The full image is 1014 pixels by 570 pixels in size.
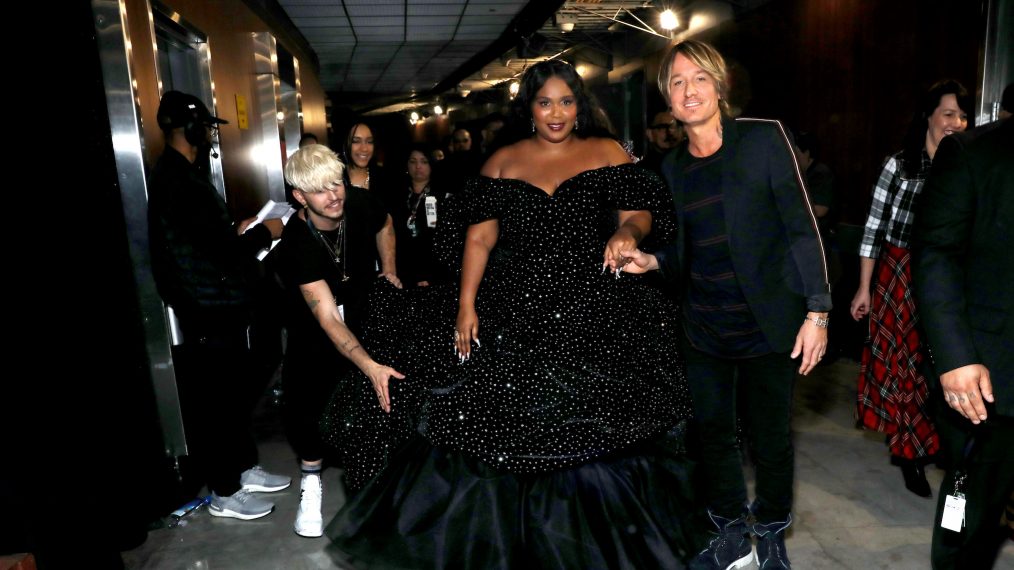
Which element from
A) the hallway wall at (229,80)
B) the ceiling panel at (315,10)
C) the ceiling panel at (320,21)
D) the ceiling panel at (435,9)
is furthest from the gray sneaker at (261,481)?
the ceiling panel at (320,21)

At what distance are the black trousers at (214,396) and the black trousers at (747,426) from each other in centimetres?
175

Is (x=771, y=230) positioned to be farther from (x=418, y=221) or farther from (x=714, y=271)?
(x=418, y=221)

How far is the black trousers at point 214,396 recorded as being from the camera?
2.79 metres

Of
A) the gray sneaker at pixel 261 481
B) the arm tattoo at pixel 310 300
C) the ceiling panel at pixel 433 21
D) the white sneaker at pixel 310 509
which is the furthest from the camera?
the ceiling panel at pixel 433 21

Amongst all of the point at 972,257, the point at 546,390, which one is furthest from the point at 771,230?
the point at 546,390

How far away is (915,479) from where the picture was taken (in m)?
2.86

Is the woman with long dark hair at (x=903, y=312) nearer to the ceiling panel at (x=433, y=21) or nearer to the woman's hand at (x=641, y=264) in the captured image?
the woman's hand at (x=641, y=264)

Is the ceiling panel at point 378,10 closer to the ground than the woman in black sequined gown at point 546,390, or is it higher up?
higher up

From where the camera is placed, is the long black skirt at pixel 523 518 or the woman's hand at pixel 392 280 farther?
the woman's hand at pixel 392 280

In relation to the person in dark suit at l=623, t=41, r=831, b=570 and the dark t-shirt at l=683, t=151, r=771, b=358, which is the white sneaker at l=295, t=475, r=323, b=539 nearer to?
the person in dark suit at l=623, t=41, r=831, b=570

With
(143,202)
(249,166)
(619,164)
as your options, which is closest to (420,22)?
(249,166)

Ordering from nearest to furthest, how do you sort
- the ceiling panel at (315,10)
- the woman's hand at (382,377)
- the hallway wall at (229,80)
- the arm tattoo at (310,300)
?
the woman's hand at (382,377), the arm tattoo at (310,300), the hallway wall at (229,80), the ceiling panel at (315,10)

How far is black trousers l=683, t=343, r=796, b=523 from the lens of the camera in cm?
215

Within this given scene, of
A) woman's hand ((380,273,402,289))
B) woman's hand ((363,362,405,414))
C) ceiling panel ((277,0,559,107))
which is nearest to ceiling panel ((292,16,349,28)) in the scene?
ceiling panel ((277,0,559,107))
